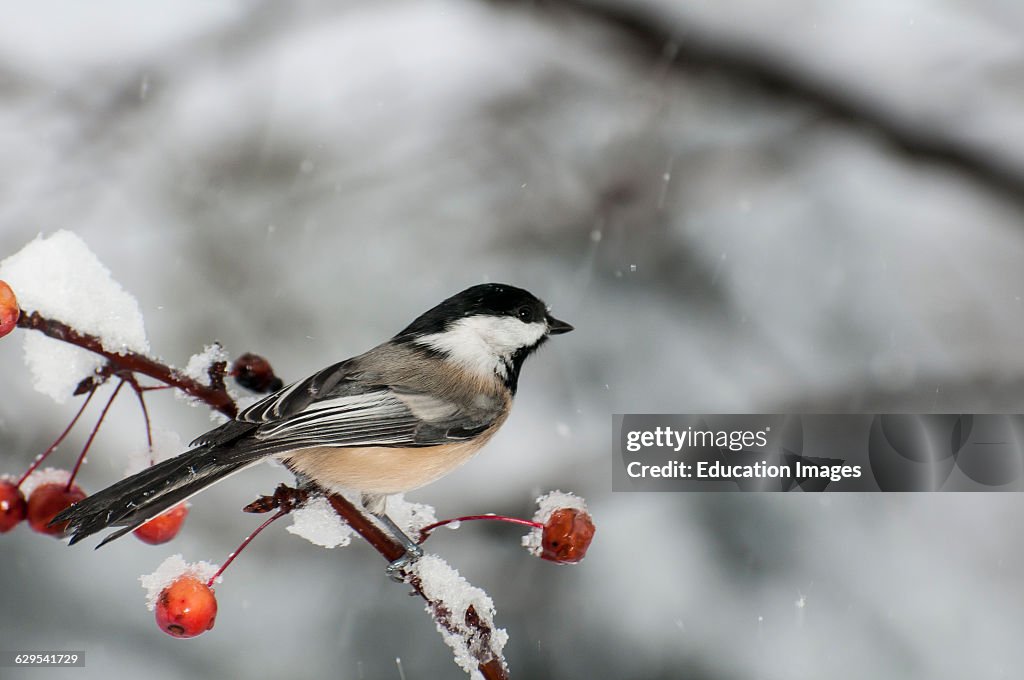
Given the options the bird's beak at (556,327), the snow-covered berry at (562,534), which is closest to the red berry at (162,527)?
the snow-covered berry at (562,534)

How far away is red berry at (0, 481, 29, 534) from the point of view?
1.15m

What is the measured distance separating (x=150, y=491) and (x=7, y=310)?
0.80 ft

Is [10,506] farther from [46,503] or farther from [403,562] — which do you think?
[403,562]

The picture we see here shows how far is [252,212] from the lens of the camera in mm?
2684

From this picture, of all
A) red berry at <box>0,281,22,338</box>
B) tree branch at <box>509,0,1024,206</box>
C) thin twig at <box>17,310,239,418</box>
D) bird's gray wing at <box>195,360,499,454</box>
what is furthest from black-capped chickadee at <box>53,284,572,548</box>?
tree branch at <box>509,0,1024,206</box>

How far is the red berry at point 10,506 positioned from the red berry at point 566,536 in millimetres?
716

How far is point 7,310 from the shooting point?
0.90 m

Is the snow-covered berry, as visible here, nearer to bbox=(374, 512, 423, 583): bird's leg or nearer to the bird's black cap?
bbox=(374, 512, 423, 583): bird's leg

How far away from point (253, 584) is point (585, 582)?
989mm

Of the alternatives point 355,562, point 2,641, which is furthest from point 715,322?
point 2,641

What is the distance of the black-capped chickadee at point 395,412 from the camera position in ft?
3.55

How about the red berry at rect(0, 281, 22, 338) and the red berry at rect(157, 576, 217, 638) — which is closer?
the red berry at rect(0, 281, 22, 338)

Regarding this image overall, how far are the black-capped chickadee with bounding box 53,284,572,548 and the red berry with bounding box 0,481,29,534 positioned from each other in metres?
0.29

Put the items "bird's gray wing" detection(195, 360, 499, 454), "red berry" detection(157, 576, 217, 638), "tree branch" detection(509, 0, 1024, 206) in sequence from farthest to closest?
"tree branch" detection(509, 0, 1024, 206), "bird's gray wing" detection(195, 360, 499, 454), "red berry" detection(157, 576, 217, 638)
